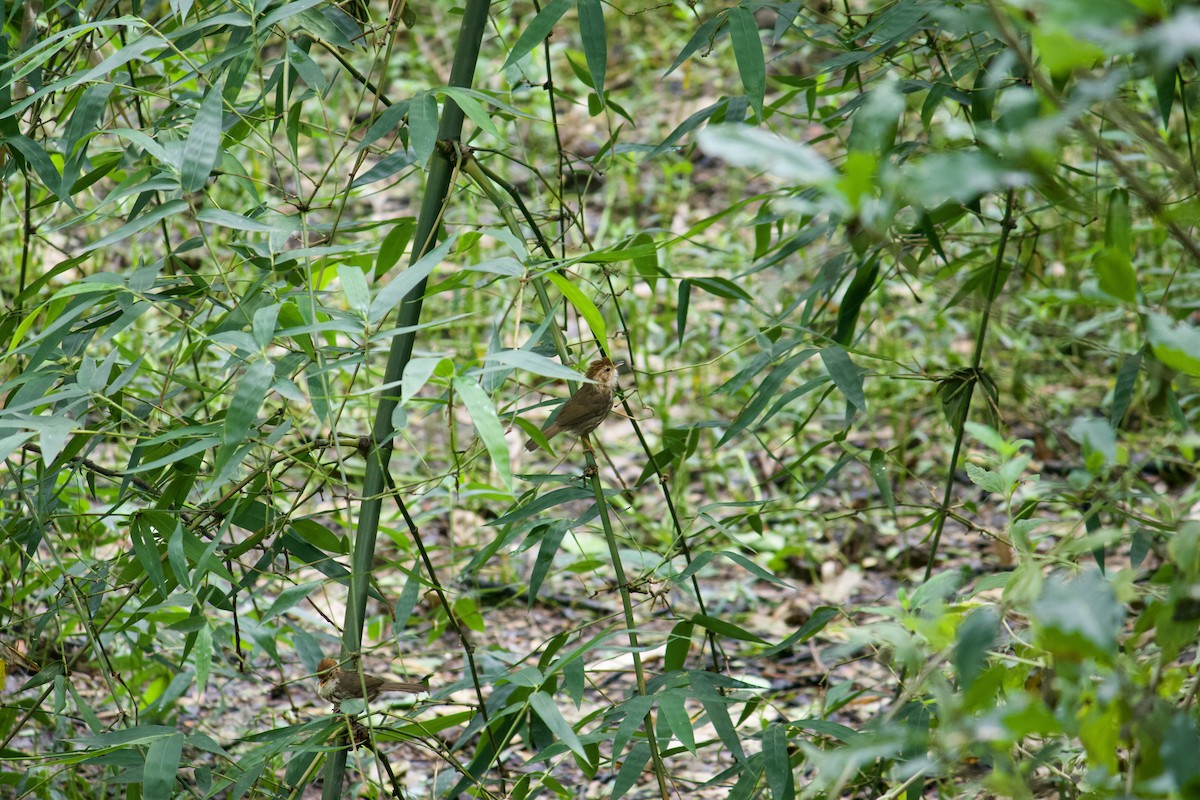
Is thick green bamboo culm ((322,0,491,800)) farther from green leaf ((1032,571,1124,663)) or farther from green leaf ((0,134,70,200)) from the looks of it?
green leaf ((1032,571,1124,663))

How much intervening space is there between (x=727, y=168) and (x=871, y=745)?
3.31m

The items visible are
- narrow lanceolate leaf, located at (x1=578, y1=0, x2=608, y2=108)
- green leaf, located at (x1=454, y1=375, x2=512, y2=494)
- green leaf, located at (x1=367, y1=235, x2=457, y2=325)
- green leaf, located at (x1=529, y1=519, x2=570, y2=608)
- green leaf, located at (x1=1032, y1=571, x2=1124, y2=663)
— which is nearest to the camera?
green leaf, located at (x1=1032, y1=571, x2=1124, y2=663)

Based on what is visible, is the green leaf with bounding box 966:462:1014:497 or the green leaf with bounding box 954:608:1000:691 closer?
the green leaf with bounding box 954:608:1000:691

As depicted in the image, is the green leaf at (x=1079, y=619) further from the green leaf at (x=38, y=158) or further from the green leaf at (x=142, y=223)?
the green leaf at (x=38, y=158)

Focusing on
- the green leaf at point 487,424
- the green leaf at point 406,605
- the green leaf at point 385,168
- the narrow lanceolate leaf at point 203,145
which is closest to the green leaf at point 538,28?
the green leaf at point 385,168

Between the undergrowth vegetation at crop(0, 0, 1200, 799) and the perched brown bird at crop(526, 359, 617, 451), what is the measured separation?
23 millimetres

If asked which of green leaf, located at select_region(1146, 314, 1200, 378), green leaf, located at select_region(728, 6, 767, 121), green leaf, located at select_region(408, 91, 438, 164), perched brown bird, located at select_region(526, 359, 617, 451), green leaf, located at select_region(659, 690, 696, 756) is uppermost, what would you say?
green leaf, located at select_region(728, 6, 767, 121)

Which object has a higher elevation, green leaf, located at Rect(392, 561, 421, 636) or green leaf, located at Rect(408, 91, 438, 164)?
green leaf, located at Rect(408, 91, 438, 164)

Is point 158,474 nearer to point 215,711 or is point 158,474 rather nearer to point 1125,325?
point 215,711

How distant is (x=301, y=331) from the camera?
72 cm

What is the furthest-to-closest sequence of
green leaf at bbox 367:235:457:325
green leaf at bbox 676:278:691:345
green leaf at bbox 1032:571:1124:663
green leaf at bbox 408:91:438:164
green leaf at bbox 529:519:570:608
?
1. green leaf at bbox 676:278:691:345
2. green leaf at bbox 529:519:570:608
3. green leaf at bbox 408:91:438:164
4. green leaf at bbox 367:235:457:325
5. green leaf at bbox 1032:571:1124:663

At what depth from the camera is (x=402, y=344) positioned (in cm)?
98

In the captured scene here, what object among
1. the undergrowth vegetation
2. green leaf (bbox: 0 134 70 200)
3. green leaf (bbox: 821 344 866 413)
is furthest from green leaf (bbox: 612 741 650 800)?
green leaf (bbox: 0 134 70 200)

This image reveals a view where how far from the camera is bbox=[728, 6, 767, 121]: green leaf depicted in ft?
2.96
